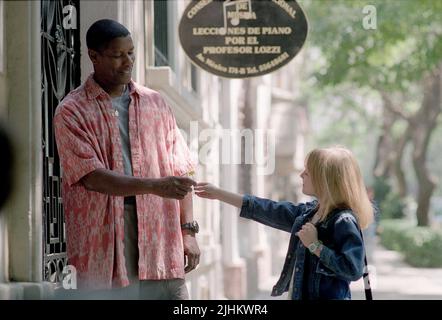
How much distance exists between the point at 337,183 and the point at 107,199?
29.2 inches

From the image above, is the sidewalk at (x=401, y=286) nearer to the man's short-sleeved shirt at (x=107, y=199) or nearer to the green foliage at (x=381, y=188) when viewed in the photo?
the man's short-sleeved shirt at (x=107, y=199)

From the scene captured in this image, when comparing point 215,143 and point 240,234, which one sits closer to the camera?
point 215,143

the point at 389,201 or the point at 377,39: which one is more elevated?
the point at 377,39

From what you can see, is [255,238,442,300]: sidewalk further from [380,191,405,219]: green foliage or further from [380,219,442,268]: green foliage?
[380,191,405,219]: green foliage

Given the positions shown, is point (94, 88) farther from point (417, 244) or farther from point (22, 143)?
point (417, 244)

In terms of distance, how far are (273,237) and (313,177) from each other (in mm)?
6001

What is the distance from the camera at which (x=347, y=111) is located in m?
20.0

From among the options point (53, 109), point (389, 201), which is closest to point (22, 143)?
point (53, 109)

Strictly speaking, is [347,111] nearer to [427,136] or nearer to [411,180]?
[427,136]

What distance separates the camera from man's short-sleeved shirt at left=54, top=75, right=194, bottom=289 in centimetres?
338

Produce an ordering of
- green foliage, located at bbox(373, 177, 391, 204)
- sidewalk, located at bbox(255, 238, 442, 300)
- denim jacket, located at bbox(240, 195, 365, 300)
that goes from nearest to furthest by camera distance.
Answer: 1. denim jacket, located at bbox(240, 195, 365, 300)
2. sidewalk, located at bbox(255, 238, 442, 300)
3. green foliage, located at bbox(373, 177, 391, 204)

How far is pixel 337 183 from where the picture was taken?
340 centimetres

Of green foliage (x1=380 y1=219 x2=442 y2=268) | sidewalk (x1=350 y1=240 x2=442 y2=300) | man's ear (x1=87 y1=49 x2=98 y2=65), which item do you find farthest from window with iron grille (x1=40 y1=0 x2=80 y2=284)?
green foliage (x1=380 y1=219 x2=442 y2=268)
